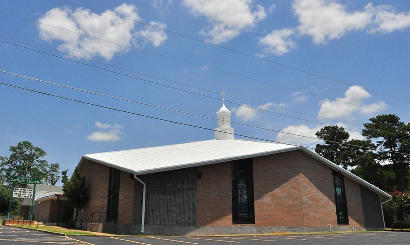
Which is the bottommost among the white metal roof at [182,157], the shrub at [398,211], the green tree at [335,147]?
the shrub at [398,211]

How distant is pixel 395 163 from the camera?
167 ft

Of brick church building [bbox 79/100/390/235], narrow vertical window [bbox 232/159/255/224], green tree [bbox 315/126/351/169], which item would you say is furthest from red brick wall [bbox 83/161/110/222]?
green tree [bbox 315/126/351/169]

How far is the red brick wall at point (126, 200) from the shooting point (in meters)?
21.9

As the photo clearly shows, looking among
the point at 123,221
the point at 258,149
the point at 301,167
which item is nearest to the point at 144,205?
the point at 123,221

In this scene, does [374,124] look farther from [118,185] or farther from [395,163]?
[118,185]

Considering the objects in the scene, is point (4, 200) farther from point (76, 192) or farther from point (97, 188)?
point (97, 188)

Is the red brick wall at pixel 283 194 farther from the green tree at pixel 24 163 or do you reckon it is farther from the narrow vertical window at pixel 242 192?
the green tree at pixel 24 163

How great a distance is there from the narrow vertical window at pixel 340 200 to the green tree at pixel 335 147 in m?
29.8

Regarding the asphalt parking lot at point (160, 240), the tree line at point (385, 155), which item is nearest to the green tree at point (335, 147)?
the tree line at point (385, 155)

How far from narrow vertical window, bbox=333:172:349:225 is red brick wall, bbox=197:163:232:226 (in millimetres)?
10700

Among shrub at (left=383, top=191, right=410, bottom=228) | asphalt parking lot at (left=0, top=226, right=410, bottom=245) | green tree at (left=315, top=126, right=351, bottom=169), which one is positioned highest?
green tree at (left=315, top=126, right=351, bottom=169)

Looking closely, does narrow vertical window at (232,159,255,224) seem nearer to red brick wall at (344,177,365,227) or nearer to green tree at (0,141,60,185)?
red brick wall at (344,177,365,227)

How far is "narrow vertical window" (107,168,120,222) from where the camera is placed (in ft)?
77.5

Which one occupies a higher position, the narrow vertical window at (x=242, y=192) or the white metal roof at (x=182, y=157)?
the white metal roof at (x=182, y=157)
